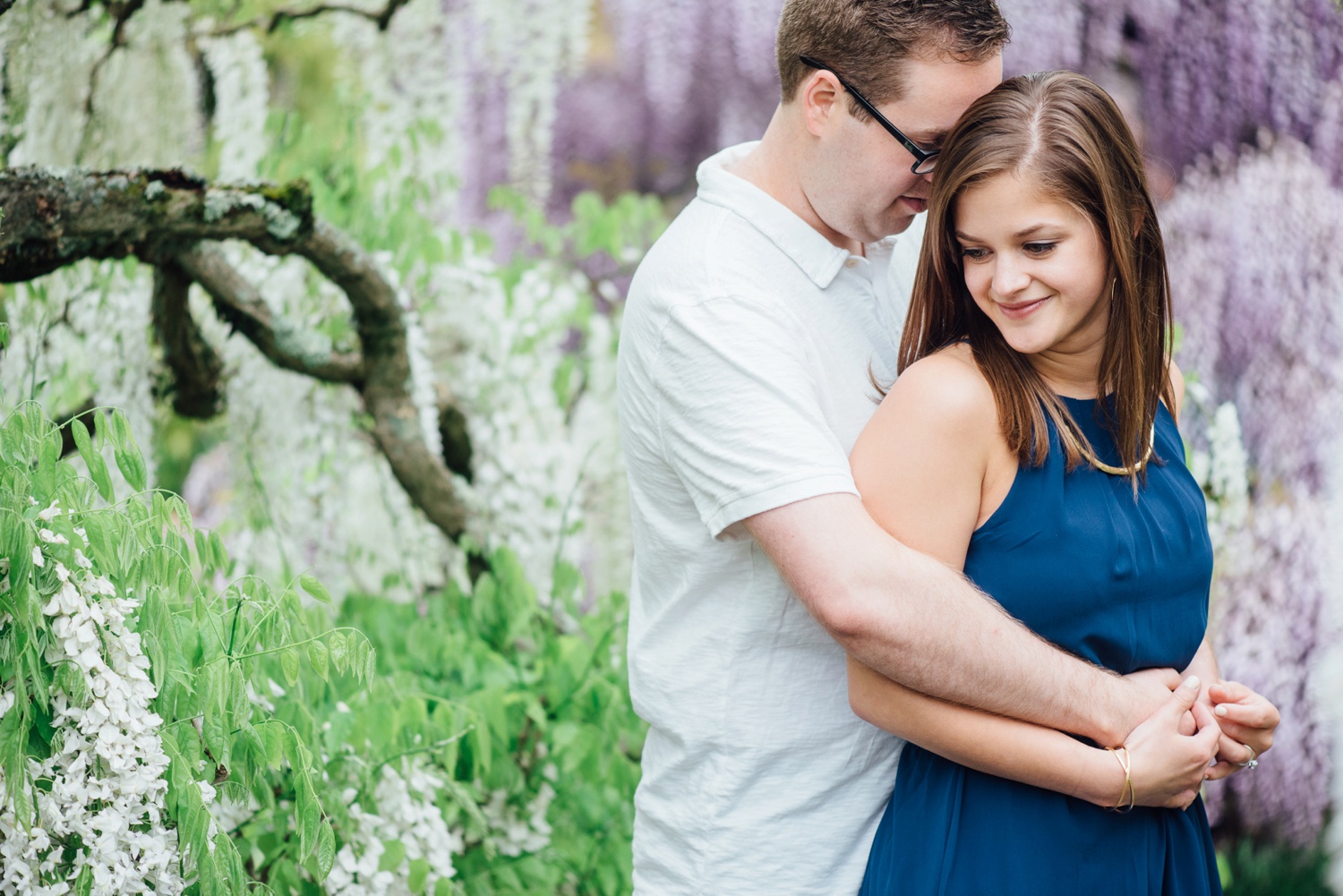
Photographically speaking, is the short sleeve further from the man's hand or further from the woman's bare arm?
the man's hand

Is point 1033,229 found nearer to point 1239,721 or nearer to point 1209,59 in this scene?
point 1239,721

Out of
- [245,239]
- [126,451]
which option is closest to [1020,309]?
[126,451]

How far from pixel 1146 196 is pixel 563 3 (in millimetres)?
2185

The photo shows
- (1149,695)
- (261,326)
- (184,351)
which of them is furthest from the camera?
(184,351)

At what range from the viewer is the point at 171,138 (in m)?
2.59

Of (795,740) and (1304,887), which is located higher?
(795,740)

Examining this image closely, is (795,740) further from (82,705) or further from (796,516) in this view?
(82,705)

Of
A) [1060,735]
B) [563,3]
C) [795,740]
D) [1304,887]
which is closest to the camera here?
[1060,735]

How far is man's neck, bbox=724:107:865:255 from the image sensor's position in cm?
132

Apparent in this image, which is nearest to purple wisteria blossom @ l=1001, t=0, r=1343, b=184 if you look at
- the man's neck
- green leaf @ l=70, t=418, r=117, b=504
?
the man's neck

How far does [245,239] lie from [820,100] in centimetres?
114

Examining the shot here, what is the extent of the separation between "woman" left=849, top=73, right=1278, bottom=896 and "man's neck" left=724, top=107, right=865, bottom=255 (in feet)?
0.52

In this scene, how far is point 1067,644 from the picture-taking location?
1.15 m

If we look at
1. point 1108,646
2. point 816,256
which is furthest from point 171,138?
point 1108,646
